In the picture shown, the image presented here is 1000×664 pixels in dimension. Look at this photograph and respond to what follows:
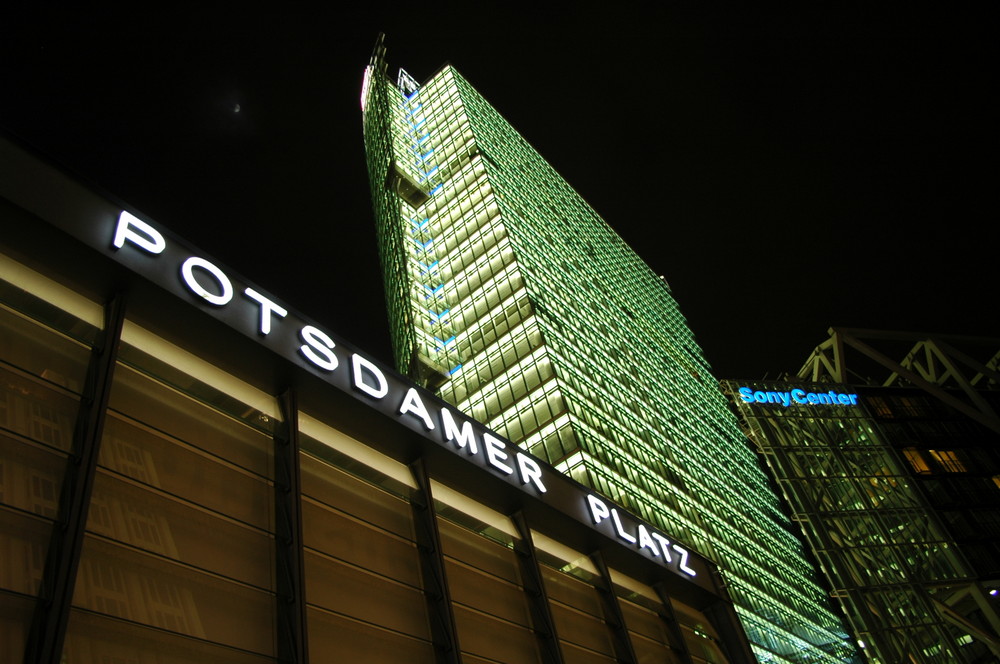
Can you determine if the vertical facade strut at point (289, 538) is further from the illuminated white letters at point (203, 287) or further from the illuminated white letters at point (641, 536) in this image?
the illuminated white letters at point (641, 536)

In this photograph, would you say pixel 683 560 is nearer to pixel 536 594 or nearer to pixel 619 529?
pixel 619 529

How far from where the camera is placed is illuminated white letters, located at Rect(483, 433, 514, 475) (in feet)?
55.3

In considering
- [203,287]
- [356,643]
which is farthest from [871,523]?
[203,287]

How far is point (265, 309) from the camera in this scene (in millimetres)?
13352

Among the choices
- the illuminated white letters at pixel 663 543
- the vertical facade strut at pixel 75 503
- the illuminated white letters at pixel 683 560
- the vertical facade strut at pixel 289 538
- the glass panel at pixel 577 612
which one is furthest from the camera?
the illuminated white letters at pixel 683 560

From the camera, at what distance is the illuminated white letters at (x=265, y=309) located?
42.9 ft

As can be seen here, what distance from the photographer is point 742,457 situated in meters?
90.2

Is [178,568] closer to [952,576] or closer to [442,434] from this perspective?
[442,434]

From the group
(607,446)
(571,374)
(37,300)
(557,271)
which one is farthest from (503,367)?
(37,300)

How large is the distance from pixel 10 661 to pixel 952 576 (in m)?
86.3

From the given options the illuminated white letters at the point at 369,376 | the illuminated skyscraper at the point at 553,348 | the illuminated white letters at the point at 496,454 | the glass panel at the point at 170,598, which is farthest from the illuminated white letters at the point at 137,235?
the illuminated skyscraper at the point at 553,348

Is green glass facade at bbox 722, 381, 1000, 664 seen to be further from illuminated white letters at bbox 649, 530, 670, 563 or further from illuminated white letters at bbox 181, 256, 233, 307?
illuminated white letters at bbox 181, 256, 233, 307

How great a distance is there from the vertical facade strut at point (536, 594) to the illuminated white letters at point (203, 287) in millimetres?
8492

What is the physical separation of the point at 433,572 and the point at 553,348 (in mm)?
43770
